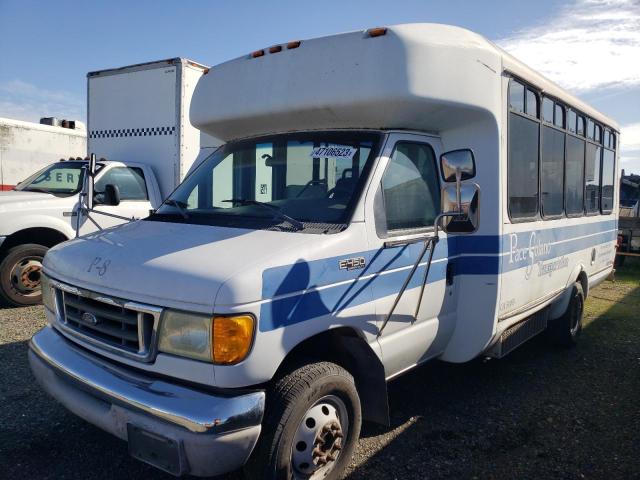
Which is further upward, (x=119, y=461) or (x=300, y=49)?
(x=300, y=49)

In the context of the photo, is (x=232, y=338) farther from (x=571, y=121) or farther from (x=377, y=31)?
(x=571, y=121)

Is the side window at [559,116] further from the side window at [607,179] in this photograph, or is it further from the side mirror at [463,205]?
the side mirror at [463,205]

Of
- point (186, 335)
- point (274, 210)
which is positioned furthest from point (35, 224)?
point (186, 335)

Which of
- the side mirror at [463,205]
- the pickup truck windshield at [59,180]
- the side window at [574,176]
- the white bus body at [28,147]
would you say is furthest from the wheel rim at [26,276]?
the side window at [574,176]

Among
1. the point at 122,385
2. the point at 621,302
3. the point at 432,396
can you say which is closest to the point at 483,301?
the point at 432,396

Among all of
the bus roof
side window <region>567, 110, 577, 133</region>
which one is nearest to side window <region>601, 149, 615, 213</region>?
side window <region>567, 110, 577, 133</region>

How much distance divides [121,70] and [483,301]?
685 centimetres

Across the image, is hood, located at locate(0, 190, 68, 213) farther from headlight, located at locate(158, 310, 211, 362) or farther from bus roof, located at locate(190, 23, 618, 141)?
headlight, located at locate(158, 310, 211, 362)

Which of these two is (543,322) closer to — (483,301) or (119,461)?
(483,301)

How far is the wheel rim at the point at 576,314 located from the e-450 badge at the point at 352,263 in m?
4.05

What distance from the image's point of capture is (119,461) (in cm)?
335

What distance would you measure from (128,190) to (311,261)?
5.40 m

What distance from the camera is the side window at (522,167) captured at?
431 centimetres

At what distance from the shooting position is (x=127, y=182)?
24.5 feet
